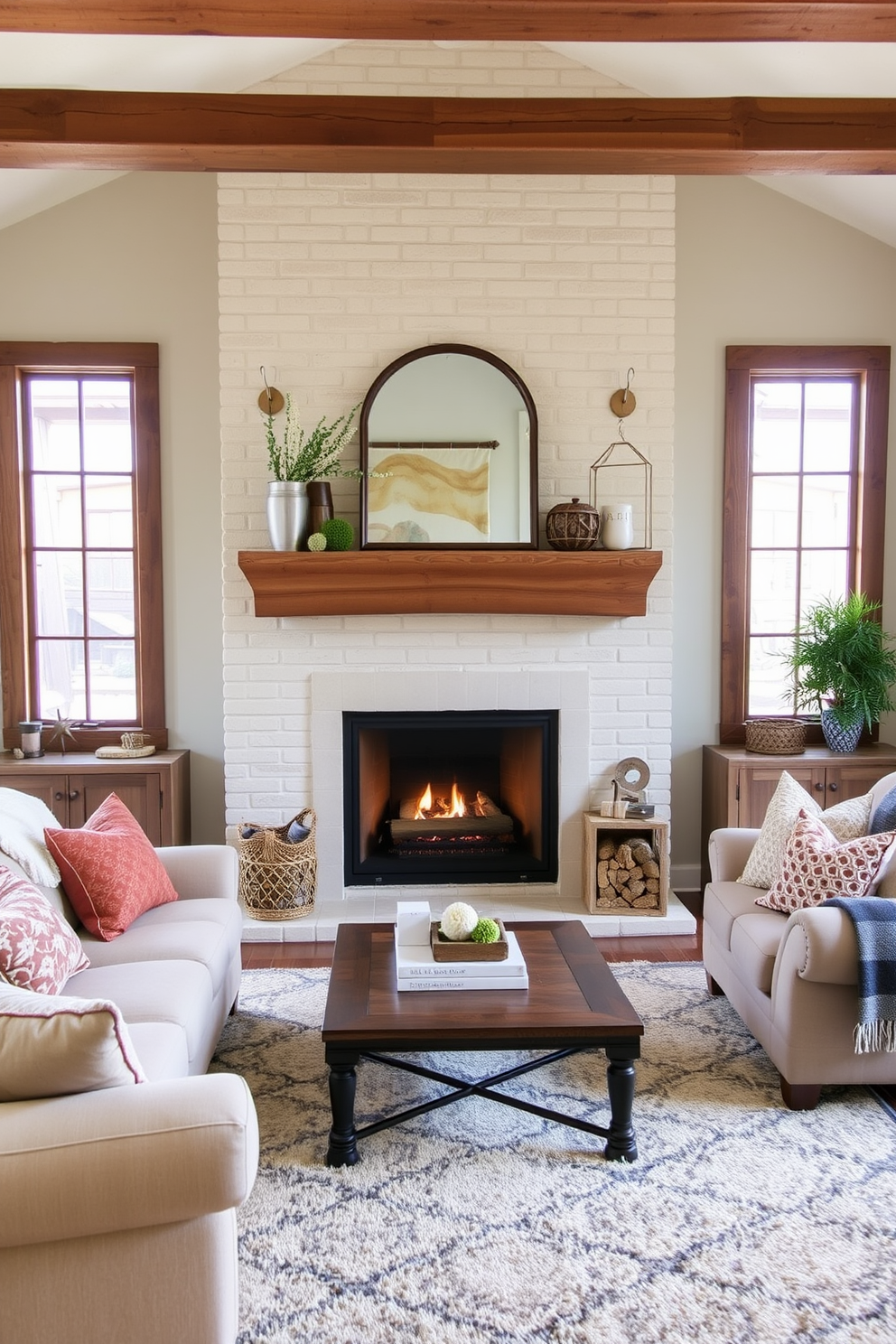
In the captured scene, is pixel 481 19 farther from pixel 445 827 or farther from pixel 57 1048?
pixel 445 827

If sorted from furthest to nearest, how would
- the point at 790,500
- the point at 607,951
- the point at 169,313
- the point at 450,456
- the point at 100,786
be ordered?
the point at 790,500 → the point at 169,313 → the point at 100,786 → the point at 450,456 → the point at 607,951

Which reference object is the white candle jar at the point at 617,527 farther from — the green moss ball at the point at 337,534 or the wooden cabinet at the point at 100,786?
the wooden cabinet at the point at 100,786

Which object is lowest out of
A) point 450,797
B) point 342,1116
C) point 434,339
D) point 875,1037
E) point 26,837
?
Result: point 342,1116

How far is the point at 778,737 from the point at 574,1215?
281 cm

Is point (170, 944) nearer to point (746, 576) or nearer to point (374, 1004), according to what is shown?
point (374, 1004)

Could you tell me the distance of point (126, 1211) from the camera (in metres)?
1.79

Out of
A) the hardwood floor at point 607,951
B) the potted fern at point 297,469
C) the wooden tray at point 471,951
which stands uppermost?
the potted fern at point 297,469

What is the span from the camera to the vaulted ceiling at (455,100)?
8.38 ft

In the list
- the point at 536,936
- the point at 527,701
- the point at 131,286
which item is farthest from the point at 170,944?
the point at 131,286

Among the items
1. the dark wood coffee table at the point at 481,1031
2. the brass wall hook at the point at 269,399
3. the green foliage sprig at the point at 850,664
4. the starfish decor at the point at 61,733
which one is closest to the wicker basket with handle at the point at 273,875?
the starfish decor at the point at 61,733

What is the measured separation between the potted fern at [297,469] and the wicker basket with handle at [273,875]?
48.1 inches

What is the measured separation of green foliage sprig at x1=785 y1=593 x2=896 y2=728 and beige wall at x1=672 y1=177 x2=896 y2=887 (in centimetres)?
46

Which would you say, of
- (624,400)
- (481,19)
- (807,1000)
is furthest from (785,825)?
(481,19)

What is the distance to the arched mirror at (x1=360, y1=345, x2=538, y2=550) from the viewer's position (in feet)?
14.7
